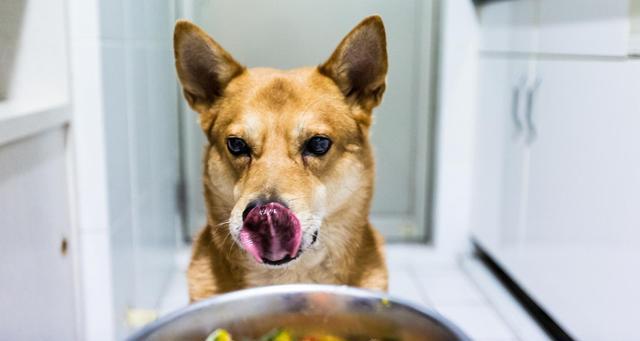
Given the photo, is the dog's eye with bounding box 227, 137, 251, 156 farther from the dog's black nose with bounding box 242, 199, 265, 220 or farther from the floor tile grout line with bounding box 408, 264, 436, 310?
the floor tile grout line with bounding box 408, 264, 436, 310

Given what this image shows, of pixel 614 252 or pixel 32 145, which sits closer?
pixel 32 145

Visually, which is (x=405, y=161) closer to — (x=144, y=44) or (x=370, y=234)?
(x=370, y=234)

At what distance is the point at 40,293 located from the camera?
3.50 feet

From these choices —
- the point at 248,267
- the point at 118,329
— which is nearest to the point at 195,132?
the point at 248,267

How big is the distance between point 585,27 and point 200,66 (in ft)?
3.30

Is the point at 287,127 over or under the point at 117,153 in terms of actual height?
over

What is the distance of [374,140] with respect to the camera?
34.2 inches

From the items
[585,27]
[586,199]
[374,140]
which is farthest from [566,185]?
[374,140]

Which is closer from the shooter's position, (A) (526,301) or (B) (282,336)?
(B) (282,336)

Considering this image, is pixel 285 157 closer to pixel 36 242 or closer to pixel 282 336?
A: pixel 282 336

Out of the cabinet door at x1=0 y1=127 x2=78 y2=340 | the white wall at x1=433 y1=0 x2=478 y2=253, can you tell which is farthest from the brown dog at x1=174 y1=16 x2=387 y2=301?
the cabinet door at x1=0 y1=127 x2=78 y2=340

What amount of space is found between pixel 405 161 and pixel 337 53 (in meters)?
0.27

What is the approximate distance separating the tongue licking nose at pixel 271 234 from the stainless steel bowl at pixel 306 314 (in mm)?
63

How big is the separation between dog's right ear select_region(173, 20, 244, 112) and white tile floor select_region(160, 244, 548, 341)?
66 cm
